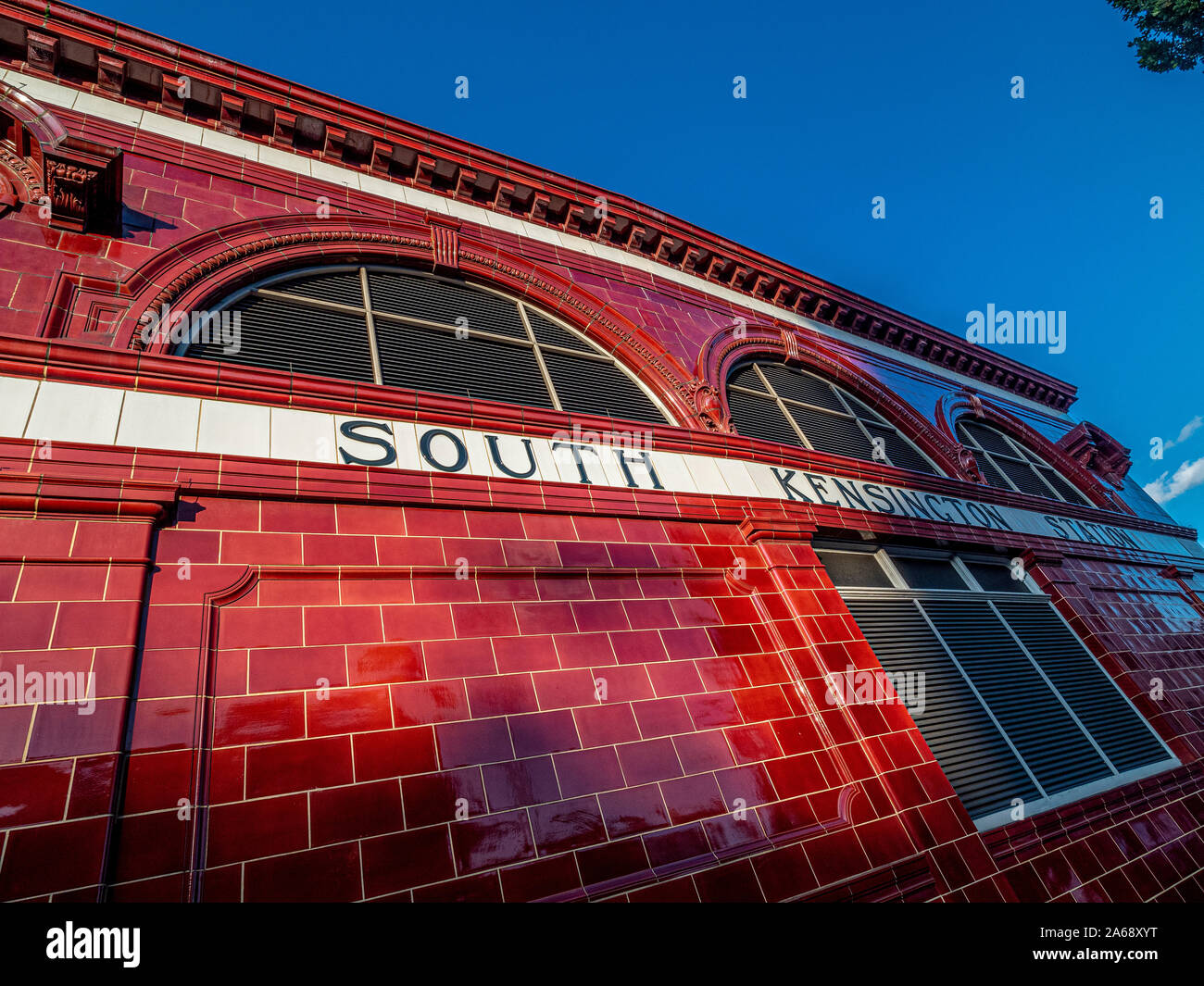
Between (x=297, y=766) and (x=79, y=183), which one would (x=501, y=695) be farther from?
(x=79, y=183)

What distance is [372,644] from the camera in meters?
3.77

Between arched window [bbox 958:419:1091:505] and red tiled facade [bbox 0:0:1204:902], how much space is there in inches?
214

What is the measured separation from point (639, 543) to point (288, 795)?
3243 millimetres

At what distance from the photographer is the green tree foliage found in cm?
1445

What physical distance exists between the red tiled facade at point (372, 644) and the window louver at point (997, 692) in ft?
1.11

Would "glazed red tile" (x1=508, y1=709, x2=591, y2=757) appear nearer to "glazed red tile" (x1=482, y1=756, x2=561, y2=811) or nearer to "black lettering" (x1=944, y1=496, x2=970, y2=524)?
"glazed red tile" (x1=482, y1=756, x2=561, y2=811)

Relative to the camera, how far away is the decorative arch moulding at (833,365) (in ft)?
32.4

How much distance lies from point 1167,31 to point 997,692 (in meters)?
19.0

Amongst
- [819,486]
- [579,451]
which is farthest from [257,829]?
[819,486]

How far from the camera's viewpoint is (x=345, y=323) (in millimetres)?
6148
